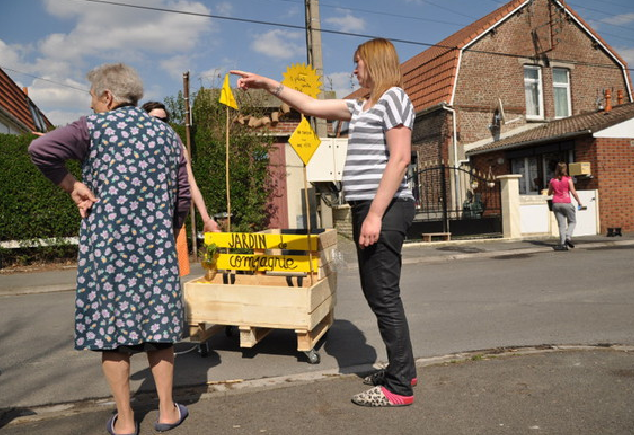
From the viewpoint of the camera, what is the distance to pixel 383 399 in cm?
315

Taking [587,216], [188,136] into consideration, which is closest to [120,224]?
[188,136]

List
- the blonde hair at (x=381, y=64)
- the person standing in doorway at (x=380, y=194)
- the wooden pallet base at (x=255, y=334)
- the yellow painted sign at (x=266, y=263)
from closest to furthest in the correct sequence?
1. the person standing in doorway at (x=380, y=194)
2. the blonde hair at (x=381, y=64)
3. the wooden pallet base at (x=255, y=334)
4. the yellow painted sign at (x=266, y=263)

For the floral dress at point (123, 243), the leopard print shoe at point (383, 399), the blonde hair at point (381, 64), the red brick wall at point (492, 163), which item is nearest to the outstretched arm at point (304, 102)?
the blonde hair at point (381, 64)

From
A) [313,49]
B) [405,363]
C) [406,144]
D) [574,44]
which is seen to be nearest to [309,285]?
[405,363]

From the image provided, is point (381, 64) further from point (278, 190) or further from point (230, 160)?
point (278, 190)

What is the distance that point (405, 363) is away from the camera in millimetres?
3176

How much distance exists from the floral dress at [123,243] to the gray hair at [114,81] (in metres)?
0.09

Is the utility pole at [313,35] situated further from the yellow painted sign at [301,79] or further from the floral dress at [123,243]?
the floral dress at [123,243]

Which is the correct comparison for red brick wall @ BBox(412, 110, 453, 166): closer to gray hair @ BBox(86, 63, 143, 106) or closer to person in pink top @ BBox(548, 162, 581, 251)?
person in pink top @ BBox(548, 162, 581, 251)

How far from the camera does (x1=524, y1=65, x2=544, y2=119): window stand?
73.8ft

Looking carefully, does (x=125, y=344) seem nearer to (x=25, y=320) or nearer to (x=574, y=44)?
(x=25, y=320)

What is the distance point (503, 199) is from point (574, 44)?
37.4 feet

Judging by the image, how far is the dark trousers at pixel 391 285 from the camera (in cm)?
311

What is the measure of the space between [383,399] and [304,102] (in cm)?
190
